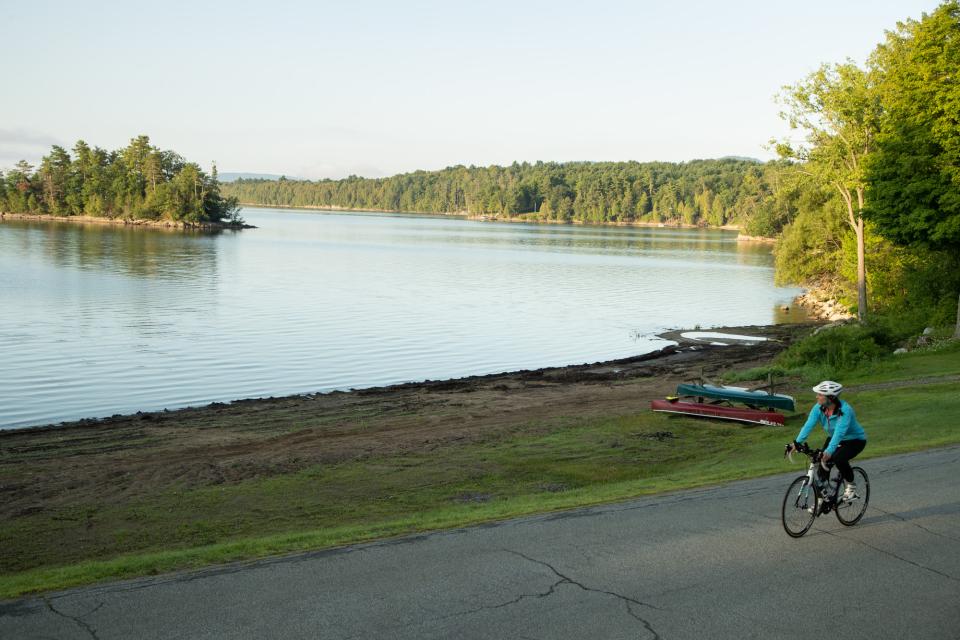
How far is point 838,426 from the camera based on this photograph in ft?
35.2

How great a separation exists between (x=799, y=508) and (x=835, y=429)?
1128mm

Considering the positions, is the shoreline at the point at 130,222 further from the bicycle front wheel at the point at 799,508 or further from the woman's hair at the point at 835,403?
the woman's hair at the point at 835,403


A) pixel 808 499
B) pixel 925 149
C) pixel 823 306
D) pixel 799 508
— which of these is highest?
pixel 925 149

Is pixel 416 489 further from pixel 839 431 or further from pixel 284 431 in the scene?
pixel 839 431

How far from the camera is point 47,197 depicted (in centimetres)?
18925

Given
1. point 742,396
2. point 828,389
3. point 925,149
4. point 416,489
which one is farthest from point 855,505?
point 925,149

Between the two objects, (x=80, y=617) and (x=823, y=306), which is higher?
(x=80, y=617)

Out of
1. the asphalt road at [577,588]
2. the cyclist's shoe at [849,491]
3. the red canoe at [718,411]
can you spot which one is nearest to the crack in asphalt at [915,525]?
the asphalt road at [577,588]

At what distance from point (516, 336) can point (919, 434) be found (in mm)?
29160

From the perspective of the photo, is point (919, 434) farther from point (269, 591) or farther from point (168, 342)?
point (168, 342)

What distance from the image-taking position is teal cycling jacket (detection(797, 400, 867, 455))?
10.7m

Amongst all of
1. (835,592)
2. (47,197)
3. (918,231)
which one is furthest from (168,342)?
(47,197)

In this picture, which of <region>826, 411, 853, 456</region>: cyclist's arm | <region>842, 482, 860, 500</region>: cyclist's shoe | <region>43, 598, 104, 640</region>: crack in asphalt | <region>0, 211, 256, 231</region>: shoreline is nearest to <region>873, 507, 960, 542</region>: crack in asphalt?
<region>842, 482, 860, 500</region>: cyclist's shoe

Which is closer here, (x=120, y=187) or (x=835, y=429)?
(x=835, y=429)
